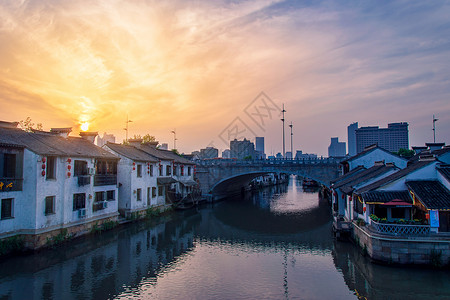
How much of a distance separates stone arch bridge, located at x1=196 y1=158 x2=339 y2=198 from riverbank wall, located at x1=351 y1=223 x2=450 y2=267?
34697 millimetres

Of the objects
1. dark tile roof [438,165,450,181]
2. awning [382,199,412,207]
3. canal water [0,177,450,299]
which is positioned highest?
dark tile roof [438,165,450,181]

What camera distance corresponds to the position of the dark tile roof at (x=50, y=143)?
25438 mm

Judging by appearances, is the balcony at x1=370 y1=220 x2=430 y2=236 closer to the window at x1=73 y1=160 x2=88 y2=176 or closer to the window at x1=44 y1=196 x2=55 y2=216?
the window at x1=44 y1=196 x2=55 y2=216

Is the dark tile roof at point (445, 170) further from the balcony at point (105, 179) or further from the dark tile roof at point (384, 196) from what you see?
the balcony at point (105, 179)

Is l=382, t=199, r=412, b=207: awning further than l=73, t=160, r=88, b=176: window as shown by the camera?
No

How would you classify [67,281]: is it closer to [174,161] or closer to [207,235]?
[207,235]

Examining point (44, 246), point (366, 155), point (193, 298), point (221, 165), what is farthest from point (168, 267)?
point (221, 165)

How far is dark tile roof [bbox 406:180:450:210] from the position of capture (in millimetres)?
19766

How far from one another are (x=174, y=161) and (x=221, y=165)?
12.8 m

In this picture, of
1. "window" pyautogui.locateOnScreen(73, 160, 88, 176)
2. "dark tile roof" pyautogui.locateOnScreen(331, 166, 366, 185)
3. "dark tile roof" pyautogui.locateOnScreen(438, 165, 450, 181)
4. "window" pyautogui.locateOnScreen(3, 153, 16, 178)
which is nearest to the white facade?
"window" pyautogui.locateOnScreen(73, 160, 88, 176)

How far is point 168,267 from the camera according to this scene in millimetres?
22891

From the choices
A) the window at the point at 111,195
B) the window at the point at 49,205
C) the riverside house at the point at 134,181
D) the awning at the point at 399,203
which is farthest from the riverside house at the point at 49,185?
the awning at the point at 399,203

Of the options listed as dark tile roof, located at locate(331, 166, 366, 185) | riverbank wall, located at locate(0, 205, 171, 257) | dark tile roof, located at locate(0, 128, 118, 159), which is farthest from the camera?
dark tile roof, located at locate(331, 166, 366, 185)

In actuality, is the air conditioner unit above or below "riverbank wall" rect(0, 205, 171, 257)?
above
